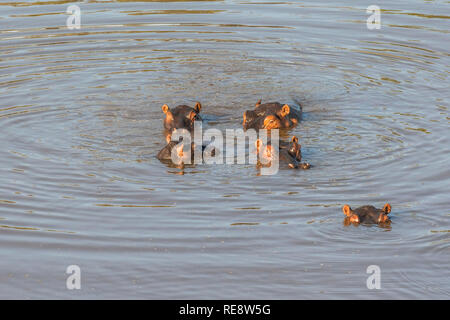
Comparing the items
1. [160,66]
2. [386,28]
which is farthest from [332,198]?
[386,28]

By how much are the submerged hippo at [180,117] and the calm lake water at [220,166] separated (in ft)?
0.99

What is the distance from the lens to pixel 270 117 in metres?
→ 16.0

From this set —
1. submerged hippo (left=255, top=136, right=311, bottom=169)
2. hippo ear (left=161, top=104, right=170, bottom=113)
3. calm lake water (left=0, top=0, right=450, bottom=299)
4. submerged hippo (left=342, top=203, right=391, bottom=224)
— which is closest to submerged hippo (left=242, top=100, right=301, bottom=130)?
calm lake water (left=0, top=0, right=450, bottom=299)

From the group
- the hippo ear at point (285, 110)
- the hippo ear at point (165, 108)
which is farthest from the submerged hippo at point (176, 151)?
the hippo ear at point (285, 110)

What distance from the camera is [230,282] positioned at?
395 inches

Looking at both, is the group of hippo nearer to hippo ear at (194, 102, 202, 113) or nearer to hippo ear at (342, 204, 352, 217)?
hippo ear at (194, 102, 202, 113)

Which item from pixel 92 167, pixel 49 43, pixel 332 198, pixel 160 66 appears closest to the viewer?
pixel 332 198

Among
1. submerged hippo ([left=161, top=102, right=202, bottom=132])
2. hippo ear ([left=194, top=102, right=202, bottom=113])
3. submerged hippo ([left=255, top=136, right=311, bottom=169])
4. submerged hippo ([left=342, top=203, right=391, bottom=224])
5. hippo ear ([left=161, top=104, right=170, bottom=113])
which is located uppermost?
hippo ear ([left=194, top=102, right=202, bottom=113])

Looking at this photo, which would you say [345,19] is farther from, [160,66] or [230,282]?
[230,282]

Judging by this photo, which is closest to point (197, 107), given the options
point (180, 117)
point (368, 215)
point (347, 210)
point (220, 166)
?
point (180, 117)

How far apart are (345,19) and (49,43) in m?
7.94

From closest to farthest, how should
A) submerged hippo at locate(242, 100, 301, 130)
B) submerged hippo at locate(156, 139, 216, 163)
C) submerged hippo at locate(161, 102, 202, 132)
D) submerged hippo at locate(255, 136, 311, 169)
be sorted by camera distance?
submerged hippo at locate(255, 136, 311, 169), submerged hippo at locate(156, 139, 216, 163), submerged hippo at locate(161, 102, 202, 132), submerged hippo at locate(242, 100, 301, 130)

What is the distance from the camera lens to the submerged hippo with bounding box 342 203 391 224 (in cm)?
1136

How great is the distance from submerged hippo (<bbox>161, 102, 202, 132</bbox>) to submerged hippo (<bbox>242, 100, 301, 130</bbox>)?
99 centimetres
